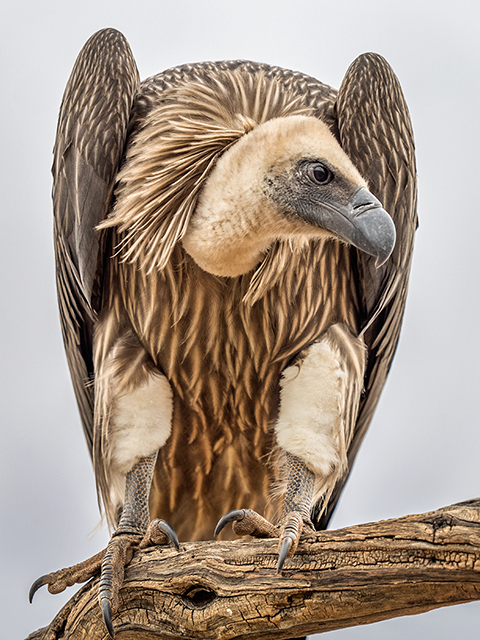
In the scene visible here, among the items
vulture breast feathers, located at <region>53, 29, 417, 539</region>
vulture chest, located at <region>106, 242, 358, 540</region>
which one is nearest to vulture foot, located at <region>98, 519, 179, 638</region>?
vulture breast feathers, located at <region>53, 29, 417, 539</region>

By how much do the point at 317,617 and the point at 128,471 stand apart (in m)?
0.90

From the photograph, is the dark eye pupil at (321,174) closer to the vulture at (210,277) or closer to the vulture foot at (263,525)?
the vulture at (210,277)

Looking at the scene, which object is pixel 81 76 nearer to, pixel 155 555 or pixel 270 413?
pixel 270 413

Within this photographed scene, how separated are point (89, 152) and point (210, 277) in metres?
0.55

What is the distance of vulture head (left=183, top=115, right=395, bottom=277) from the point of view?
6.68 feet

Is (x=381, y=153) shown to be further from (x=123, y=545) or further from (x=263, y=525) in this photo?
(x=123, y=545)

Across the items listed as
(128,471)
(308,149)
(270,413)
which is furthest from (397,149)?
(128,471)

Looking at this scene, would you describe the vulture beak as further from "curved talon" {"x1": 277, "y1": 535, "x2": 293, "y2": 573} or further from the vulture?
"curved talon" {"x1": 277, "y1": 535, "x2": 293, "y2": 573}

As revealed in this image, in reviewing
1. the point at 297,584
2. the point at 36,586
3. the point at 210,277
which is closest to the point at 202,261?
the point at 210,277

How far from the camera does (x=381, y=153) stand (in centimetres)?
254

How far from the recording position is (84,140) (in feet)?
8.12

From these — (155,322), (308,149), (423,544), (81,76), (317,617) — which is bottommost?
(317,617)

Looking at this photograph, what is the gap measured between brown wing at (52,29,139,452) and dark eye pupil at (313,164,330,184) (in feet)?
2.33

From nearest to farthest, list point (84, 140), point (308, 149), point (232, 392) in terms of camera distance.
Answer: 1. point (308, 149)
2. point (84, 140)
3. point (232, 392)
